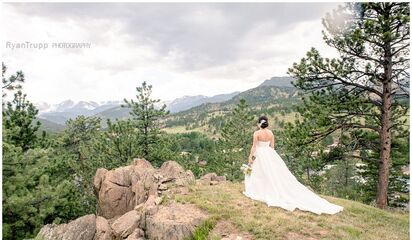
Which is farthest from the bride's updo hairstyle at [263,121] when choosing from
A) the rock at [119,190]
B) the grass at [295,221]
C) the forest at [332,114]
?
the rock at [119,190]

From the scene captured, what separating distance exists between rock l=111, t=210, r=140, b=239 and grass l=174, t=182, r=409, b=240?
1.92 metres

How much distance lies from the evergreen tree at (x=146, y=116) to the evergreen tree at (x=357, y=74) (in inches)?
644

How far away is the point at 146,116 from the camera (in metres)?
32.2

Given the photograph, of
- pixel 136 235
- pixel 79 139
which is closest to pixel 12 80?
pixel 136 235

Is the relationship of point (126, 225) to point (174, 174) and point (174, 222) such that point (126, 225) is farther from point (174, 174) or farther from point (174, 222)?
point (174, 174)

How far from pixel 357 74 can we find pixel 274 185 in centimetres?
766

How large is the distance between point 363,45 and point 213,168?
29751 millimetres

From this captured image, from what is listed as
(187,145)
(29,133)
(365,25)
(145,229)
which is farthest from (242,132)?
(187,145)

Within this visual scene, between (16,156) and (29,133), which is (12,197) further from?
(29,133)

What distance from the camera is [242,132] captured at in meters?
43.8

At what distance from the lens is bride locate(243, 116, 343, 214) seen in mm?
13438

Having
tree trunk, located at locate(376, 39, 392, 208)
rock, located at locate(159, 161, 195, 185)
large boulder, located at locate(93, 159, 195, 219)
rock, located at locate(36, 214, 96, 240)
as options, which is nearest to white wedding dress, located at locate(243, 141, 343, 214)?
rock, located at locate(159, 161, 195, 185)

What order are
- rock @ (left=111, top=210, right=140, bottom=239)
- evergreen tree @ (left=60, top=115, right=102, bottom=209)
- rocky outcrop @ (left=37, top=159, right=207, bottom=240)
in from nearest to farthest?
rocky outcrop @ (left=37, top=159, right=207, bottom=240), rock @ (left=111, top=210, right=140, bottom=239), evergreen tree @ (left=60, top=115, right=102, bottom=209)

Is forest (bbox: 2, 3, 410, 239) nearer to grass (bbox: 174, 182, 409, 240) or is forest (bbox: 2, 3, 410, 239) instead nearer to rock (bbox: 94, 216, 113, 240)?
rock (bbox: 94, 216, 113, 240)
